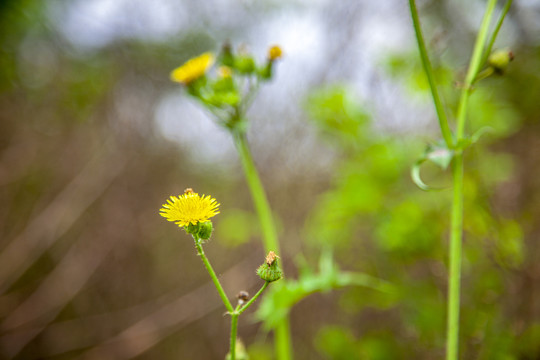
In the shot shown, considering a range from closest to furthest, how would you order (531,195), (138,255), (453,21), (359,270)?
1. (531,195)
2. (453,21)
3. (359,270)
4. (138,255)

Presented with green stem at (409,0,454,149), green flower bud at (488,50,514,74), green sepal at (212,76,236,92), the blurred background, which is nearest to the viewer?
green stem at (409,0,454,149)

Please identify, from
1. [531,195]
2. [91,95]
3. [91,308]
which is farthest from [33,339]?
[531,195]

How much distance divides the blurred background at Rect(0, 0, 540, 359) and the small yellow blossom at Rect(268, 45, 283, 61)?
0.34 metres

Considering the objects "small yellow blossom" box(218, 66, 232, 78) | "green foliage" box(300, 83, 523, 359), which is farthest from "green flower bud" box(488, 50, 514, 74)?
"small yellow blossom" box(218, 66, 232, 78)

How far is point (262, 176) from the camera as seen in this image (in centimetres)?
304

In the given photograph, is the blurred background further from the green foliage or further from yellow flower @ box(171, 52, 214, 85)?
yellow flower @ box(171, 52, 214, 85)

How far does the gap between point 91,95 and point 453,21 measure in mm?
3319

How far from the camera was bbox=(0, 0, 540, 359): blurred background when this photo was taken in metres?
1.38

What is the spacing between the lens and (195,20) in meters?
3.43

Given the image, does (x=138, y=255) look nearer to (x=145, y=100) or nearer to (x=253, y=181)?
(x=145, y=100)

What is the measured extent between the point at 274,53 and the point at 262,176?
182 centimetres

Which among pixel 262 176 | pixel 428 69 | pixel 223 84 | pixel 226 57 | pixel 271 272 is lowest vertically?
pixel 271 272

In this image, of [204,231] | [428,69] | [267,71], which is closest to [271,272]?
[204,231]

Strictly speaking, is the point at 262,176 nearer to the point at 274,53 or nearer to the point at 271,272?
the point at 274,53
